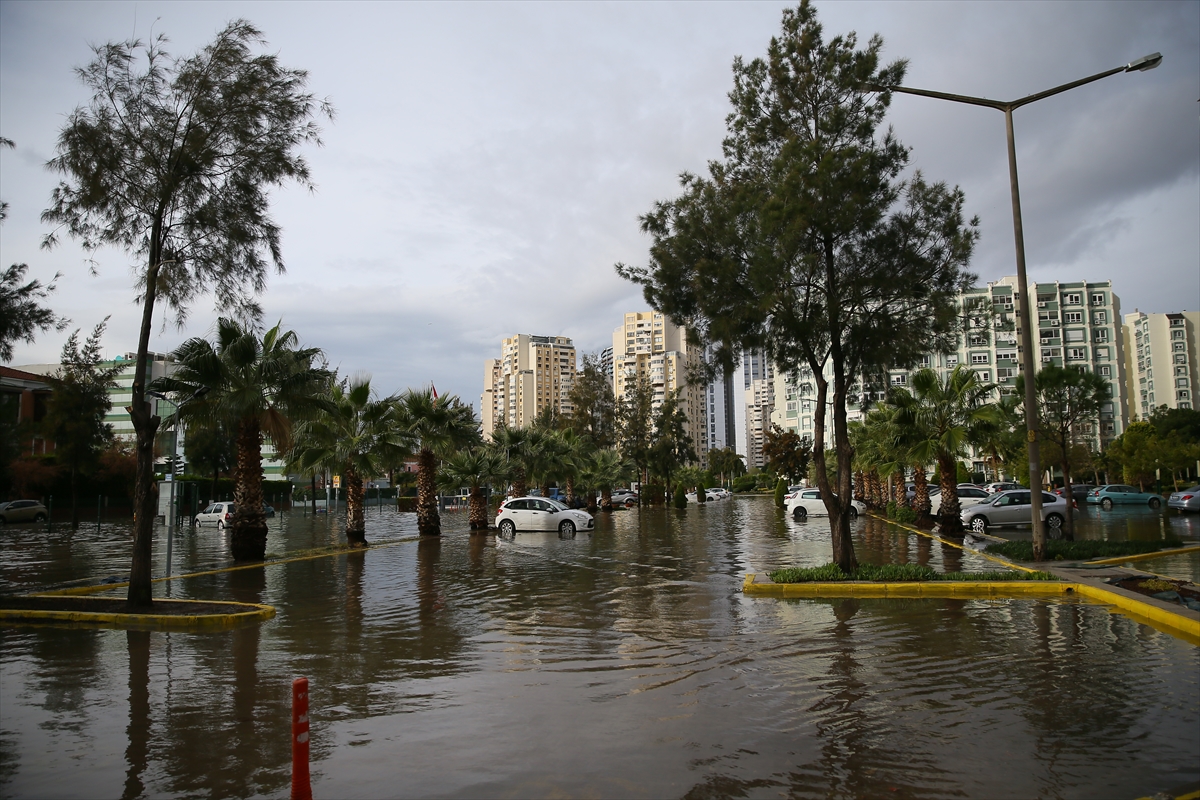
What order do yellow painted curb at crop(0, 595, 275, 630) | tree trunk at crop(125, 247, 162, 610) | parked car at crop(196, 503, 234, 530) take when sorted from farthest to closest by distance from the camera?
parked car at crop(196, 503, 234, 530) → tree trunk at crop(125, 247, 162, 610) → yellow painted curb at crop(0, 595, 275, 630)

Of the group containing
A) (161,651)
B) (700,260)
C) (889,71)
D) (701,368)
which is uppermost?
(889,71)

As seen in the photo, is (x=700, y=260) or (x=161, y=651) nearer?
(x=161, y=651)

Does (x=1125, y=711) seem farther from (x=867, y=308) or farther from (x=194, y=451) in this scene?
(x=194, y=451)

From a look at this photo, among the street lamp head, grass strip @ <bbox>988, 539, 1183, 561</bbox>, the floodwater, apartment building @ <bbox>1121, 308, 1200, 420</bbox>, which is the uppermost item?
apartment building @ <bbox>1121, 308, 1200, 420</bbox>

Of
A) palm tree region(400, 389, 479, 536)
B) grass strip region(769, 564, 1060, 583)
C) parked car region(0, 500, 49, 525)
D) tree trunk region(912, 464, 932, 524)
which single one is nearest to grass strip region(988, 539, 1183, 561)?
grass strip region(769, 564, 1060, 583)

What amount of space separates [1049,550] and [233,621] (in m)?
17.5

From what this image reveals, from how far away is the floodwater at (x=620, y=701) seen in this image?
5.68m

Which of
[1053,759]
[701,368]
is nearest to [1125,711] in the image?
[1053,759]

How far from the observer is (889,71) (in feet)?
50.2

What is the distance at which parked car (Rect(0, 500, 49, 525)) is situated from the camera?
152 feet

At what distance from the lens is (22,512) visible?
47406 mm

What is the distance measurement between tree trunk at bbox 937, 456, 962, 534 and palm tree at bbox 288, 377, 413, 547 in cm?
1937

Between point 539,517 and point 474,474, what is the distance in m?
5.48

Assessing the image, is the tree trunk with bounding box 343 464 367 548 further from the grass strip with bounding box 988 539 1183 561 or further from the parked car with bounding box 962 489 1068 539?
the parked car with bounding box 962 489 1068 539
